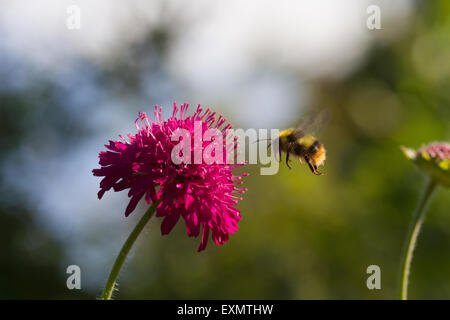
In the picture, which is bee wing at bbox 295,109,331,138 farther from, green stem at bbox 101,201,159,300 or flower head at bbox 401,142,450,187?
green stem at bbox 101,201,159,300

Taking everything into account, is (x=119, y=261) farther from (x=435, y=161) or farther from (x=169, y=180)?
(x=435, y=161)

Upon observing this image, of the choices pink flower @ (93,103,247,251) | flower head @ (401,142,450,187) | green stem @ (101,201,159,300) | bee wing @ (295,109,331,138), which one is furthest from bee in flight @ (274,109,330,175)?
green stem @ (101,201,159,300)

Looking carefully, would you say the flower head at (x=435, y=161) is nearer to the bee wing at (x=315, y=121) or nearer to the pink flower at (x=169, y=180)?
the bee wing at (x=315, y=121)

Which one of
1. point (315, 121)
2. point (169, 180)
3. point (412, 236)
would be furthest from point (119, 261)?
point (412, 236)

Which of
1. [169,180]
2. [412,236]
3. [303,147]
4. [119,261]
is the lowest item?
[119,261]

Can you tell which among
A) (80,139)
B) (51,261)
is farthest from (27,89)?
(51,261)

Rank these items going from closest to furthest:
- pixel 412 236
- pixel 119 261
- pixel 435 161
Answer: pixel 119 261, pixel 412 236, pixel 435 161
